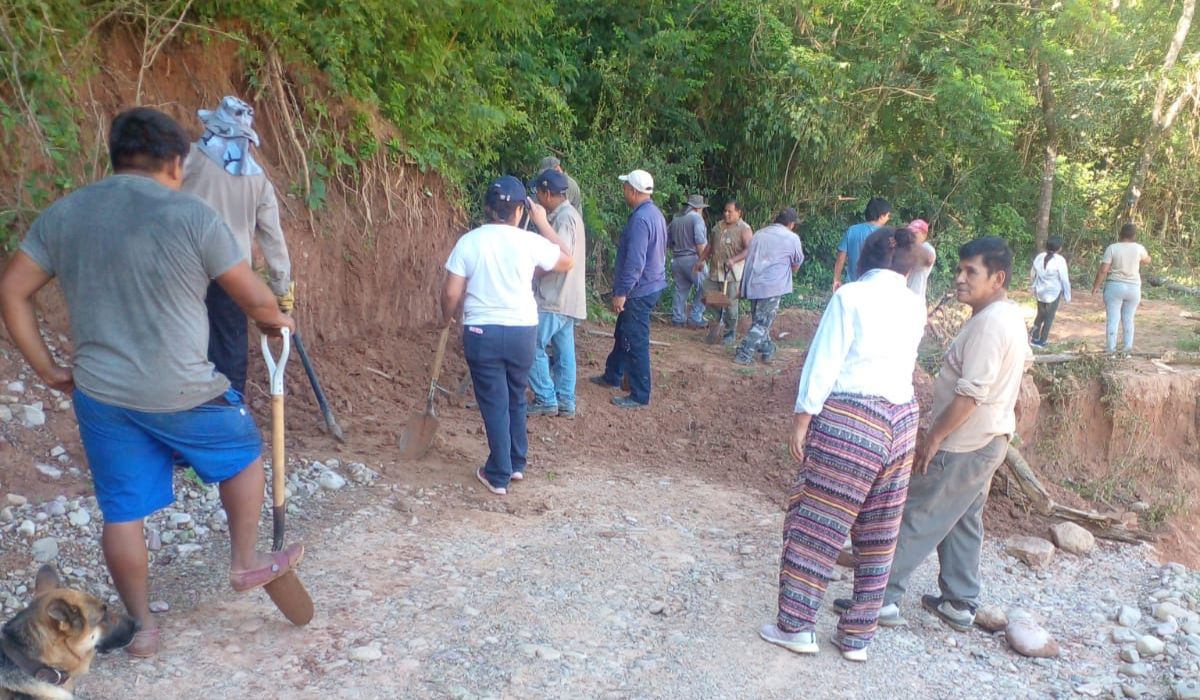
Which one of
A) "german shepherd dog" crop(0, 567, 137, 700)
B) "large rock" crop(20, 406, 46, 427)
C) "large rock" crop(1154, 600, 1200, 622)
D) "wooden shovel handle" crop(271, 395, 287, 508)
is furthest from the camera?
"large rock" crop(1154, 600, 1200, 622)

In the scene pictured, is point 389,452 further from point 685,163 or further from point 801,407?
point 685,163

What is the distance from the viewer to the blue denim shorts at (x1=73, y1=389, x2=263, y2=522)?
10.4 ft

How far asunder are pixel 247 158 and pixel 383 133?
343 centimetres

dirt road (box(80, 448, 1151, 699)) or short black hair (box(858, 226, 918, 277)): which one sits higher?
short black hair (box(858, 226, 918, 277))

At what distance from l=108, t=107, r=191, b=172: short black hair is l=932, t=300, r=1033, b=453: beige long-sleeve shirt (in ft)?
11.2

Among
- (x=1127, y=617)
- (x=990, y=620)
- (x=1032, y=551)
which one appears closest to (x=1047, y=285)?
(x=1032, y=551)

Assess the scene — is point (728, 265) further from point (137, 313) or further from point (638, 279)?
point (137, 313)

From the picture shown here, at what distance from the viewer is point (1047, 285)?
38.3ft

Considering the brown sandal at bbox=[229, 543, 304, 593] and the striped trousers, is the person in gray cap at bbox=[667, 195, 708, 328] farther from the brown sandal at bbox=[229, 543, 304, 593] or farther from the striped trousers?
the brown sandal at bbox=[229, 543, 304, 593]

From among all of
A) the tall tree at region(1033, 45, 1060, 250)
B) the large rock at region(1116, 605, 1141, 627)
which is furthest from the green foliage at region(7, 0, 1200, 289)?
the large rock at region(1116, 605, 1141, 627)

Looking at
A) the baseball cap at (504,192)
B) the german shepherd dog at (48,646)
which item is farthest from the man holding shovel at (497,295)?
the german shepherd dog at (48,646)

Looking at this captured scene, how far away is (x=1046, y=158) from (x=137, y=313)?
1991cm

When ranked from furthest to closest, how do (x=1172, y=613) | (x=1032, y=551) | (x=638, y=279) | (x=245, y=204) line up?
(x=638, y=279), (x=1032, y=551), (x=1172, y=613), (x=245, y=204)

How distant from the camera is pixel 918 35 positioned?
14.7 metres
